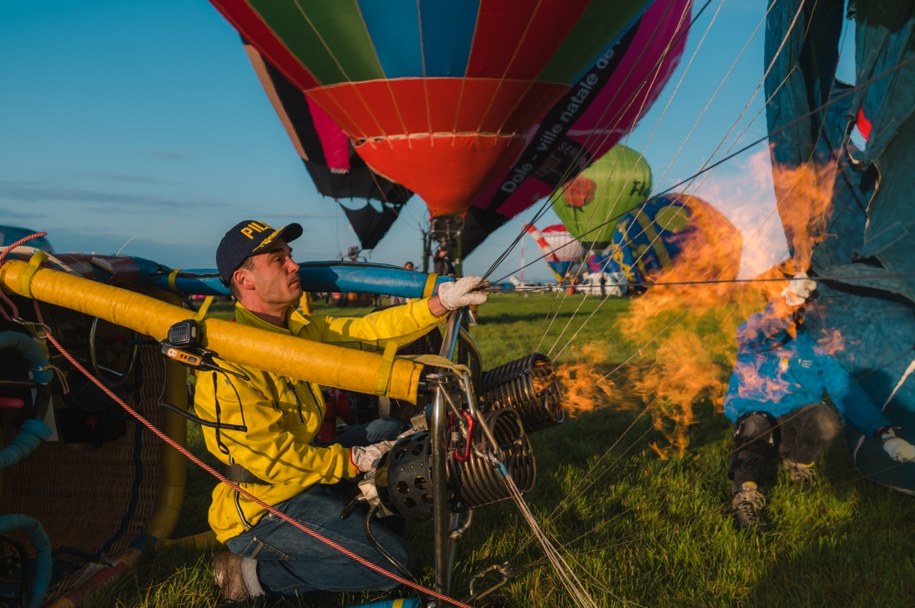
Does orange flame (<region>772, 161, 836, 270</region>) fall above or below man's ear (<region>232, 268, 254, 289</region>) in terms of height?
above

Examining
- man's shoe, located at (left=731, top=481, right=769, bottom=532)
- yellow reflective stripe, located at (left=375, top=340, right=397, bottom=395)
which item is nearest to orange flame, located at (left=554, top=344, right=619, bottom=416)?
man's shoe, located at (left=731, top=481, right=769, bottom=532)

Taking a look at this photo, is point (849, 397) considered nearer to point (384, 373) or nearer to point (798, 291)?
point (798, 291)

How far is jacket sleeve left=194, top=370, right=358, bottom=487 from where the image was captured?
2244 mm

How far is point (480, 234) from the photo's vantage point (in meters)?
14.1

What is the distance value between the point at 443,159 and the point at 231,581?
20.8ft

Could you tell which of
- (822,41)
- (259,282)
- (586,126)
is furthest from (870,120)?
(586,126)

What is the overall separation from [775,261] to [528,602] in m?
2.49

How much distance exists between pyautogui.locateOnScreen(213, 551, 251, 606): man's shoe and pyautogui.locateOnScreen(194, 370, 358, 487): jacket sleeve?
0.46 meters

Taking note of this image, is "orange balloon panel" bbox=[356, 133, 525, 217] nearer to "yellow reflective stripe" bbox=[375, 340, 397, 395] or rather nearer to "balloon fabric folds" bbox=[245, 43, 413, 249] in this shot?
"balloon fabric folds" bbox=[245, 43, 413, 249]

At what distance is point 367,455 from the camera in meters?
2.35

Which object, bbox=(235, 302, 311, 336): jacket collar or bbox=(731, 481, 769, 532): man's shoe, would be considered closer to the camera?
A: bbox=(235, 302, 311, 336): jacket collar

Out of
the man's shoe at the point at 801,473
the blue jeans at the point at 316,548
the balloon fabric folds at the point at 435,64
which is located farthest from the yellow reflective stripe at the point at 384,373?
the balloon fabric folds at the point at 435,64

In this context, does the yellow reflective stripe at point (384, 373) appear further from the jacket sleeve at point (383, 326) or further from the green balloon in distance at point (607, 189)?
the green balloon in distance at point (607, 189)

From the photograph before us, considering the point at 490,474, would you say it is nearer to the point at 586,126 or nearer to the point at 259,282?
the point at 259,282
